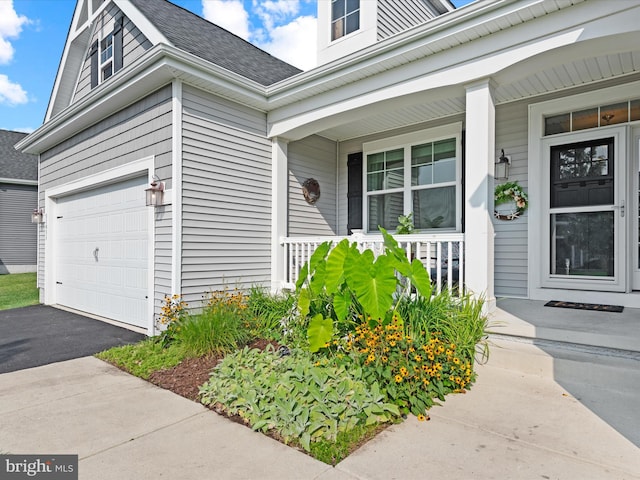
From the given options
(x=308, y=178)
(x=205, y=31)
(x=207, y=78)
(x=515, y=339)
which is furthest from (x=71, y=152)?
(x=515, y=339)

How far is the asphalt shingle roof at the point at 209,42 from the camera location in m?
4.98

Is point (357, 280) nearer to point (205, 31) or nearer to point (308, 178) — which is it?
point (308, 178)

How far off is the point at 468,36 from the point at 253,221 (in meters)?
3.31

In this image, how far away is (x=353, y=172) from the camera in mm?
6629

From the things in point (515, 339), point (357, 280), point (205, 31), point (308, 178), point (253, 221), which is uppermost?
point (205, 31)

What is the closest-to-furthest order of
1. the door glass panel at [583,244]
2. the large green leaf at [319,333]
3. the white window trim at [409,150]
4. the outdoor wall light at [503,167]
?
the large green leaf at [319,333]
the door glass panel at [583,244]
the outdoor wall light at [503,167]
the white window trim at [409,150]

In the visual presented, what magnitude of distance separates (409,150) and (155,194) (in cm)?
377

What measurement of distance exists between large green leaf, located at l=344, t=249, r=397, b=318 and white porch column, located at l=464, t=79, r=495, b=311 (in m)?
1.15

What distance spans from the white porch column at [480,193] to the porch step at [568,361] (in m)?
0.55

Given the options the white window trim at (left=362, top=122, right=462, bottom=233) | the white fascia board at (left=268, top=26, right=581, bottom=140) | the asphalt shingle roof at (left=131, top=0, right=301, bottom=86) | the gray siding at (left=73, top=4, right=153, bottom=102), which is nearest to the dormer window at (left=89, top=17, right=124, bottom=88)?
the gray siding at (left=73, top=4, right=153, bottom=102)

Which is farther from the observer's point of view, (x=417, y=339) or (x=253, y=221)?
(x=253, y=221)

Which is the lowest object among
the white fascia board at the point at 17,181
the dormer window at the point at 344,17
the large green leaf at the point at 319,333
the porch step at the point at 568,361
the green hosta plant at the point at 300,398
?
the green hosta plant at the point at 300,398

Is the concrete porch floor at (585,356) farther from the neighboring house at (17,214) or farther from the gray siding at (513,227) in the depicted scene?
the neighboring house at (17,214)

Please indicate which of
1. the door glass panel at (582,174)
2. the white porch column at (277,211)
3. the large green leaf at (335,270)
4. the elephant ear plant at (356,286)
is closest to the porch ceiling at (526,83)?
the door glass panel at (582,174)
